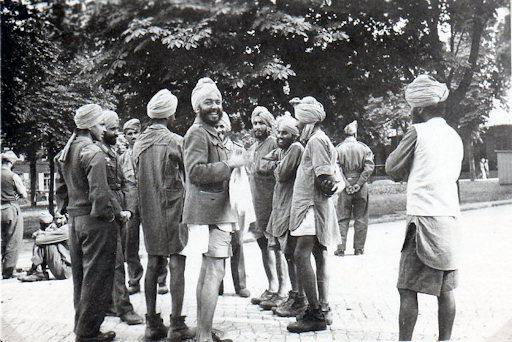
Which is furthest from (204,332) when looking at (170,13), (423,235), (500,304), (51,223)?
(51,223)

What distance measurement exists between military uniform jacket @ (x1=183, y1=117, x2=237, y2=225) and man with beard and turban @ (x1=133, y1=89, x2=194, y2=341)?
0.43 metres

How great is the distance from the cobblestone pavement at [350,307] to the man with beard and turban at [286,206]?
0.17m

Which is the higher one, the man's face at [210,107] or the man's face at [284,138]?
the man's face at [210,107]

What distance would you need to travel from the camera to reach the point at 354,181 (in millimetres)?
8227

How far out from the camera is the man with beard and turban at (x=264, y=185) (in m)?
5.37

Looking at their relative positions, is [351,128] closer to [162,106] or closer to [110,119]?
[110,119]

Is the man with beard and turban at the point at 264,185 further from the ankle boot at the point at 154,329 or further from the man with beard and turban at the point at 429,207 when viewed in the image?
Answer: the man with beard and turban at the point at 429,207

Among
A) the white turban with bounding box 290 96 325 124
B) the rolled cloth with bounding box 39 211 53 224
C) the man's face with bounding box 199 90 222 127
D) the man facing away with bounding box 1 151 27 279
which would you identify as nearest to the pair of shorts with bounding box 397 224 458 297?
the white turban with bounding box 290 96 325 124

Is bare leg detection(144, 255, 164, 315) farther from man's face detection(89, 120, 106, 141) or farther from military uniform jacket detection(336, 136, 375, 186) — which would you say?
military uniform jacket detection(336, 136, 375, 186)

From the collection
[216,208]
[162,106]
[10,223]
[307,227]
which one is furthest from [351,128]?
[10,223]

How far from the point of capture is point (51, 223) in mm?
7332

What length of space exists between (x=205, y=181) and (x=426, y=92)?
153 centimetres

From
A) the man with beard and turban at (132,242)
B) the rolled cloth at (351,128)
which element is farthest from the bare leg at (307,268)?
the rolled cloth at (351,128)

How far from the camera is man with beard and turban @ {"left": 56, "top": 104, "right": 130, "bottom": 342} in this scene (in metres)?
3.94
